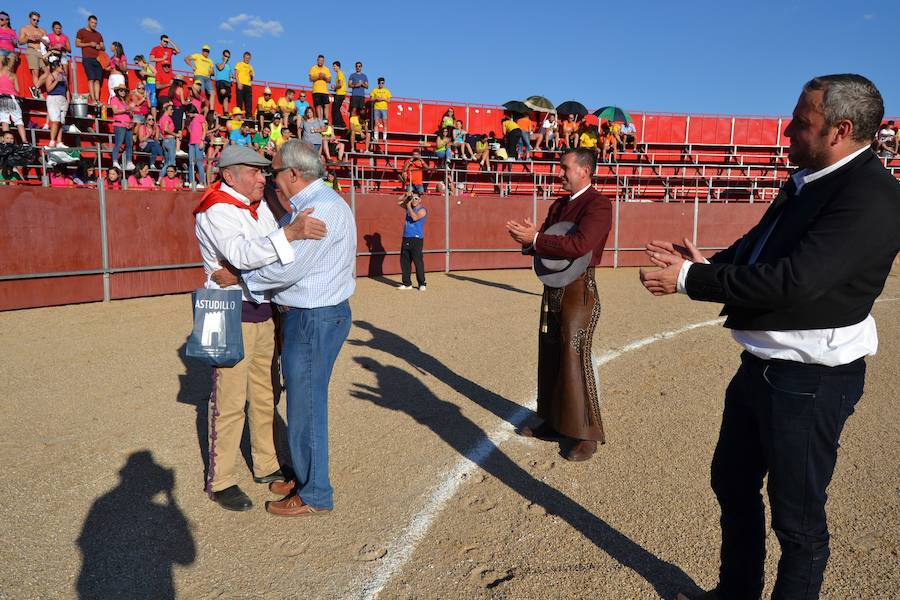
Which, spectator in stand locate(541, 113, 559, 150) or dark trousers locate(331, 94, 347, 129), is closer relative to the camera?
dark trousers locate(331, 94, 347, 129)

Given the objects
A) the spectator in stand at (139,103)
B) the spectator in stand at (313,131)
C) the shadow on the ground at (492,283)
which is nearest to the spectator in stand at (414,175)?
the shadow on the ground at (492,283)

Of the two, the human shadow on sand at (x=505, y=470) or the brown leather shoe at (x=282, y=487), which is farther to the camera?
the brown leather shoe at (x=282, y=487)

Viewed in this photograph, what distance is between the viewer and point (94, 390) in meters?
6.08

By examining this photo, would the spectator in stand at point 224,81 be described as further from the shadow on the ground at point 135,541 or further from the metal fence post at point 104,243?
the shadow on the ground at point 135,541

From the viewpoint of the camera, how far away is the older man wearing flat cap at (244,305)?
10.8 feet

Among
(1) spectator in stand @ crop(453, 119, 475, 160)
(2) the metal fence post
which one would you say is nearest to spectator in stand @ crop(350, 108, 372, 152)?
(1) spectator in stand @ crop(453, 119, 475, 160)

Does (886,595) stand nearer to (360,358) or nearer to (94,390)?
(360,358)

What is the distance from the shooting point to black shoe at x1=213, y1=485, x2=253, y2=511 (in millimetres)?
3756

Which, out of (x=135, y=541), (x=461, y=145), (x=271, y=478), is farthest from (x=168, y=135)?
(x=135, y=541)

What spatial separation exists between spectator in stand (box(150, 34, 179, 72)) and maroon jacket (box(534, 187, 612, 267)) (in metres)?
15.1

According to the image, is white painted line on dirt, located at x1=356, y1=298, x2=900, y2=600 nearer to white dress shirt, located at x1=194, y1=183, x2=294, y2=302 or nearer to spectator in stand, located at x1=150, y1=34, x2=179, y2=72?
white dress shirt, located at x1=194, y1=183, x2=294, y2=302

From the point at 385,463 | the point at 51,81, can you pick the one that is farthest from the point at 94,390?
the point at 51,81

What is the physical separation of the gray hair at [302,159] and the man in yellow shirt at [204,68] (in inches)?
586

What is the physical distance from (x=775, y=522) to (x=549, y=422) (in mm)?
2493
